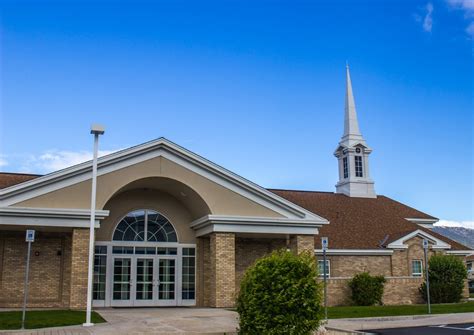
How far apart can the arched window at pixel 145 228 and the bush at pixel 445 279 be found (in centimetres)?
1372

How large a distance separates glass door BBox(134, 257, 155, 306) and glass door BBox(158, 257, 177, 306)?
1.22ft

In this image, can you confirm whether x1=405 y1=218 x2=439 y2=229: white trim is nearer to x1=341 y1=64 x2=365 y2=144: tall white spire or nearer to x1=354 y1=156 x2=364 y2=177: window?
x1=354 y1=156 x2=364 y2=177: window

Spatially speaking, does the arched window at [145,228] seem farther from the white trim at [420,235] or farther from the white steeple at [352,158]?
the white steeple at [352,158]

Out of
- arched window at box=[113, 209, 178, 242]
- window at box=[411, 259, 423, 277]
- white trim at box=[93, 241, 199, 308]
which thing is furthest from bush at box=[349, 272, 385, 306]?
arched window at box=[113, 209, 178, 242]

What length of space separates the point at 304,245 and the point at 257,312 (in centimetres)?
1324

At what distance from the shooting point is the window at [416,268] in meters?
32.5

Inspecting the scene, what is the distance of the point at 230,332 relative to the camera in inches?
606

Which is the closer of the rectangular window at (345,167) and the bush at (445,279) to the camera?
the bush at (445,279)

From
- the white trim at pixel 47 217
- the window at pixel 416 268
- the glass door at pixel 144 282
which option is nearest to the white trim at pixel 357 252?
the window at pixel 416 268

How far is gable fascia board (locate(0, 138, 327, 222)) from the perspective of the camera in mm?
22266

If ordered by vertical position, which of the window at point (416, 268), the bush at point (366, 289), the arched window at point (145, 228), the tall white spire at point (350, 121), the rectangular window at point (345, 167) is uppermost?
the tall white spire at point (350, 121)

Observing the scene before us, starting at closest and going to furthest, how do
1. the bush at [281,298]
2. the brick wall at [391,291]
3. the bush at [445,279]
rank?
1. the bush at [281,298]
2. the brick wall at [391,291]
3. the bush at [445,279]

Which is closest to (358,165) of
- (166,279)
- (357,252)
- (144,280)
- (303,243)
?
(357,252)

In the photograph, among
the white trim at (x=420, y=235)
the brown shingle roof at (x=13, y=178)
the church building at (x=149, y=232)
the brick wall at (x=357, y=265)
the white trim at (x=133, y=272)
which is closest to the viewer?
the church building at (x=149, y=232)
